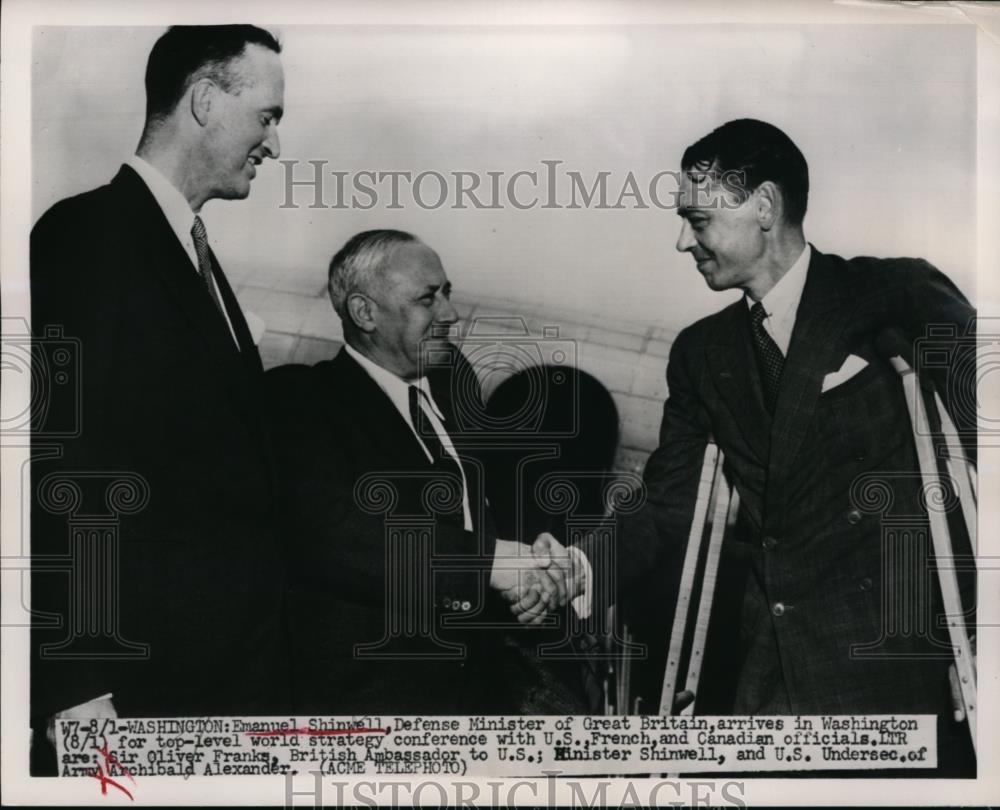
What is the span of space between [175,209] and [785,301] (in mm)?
1796

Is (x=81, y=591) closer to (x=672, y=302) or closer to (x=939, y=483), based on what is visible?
(x=672, y=302)

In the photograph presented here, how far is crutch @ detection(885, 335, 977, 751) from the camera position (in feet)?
9.46

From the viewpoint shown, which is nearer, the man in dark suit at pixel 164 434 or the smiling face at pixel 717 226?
the man in dark suit at pixel 164 434

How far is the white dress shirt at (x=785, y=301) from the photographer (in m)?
2.91

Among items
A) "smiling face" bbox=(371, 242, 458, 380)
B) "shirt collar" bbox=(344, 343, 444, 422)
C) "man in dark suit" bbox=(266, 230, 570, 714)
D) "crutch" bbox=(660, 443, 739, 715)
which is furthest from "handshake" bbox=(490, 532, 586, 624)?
"smiling face" bbox=(371, 242, 458, 380)

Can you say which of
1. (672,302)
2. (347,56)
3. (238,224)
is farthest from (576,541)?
(347,56)

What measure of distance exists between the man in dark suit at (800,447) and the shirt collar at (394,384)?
680mm

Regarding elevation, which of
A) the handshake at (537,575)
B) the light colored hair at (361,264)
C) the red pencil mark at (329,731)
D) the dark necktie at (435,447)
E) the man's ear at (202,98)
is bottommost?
the red pencil mark at (329,731)

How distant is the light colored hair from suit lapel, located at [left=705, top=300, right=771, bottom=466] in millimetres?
939

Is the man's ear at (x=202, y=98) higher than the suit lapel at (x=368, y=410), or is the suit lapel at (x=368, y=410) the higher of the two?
the man's ear at (x=202, y=98)

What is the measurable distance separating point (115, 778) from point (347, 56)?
2.23m

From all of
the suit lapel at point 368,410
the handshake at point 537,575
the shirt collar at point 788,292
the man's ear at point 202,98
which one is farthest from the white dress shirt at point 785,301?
the man's ear at point 202,98

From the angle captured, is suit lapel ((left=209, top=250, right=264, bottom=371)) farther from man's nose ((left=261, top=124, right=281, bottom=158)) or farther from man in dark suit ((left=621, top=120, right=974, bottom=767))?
man in dark suit ((left=621, top=120, right=974, bottom=767))

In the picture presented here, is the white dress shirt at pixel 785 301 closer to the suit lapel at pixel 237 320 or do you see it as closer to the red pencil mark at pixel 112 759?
the suit lapel at pixel 237 320
